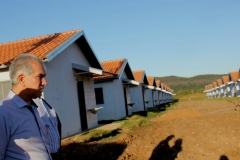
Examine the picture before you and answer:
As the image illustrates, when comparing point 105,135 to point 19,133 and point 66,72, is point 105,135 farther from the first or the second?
point 19,133

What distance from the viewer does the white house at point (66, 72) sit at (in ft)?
33.6

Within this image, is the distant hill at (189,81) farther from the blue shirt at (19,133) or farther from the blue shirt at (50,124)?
the blue shirt at (19,133)

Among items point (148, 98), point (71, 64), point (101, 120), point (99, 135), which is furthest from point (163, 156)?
point (148, 98)

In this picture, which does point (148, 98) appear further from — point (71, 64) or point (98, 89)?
point (71, 64)

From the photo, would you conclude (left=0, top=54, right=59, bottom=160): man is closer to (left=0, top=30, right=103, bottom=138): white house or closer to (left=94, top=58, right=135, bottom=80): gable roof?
(left=0, top=30, right=103, bottom=138): white house

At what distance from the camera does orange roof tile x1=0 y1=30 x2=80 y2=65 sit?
1000 cm

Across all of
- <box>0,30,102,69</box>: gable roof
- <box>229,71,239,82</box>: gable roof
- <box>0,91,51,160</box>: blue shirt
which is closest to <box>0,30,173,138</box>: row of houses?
<box>0,30,102,69</box>: gable roof

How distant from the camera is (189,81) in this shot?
15112cm

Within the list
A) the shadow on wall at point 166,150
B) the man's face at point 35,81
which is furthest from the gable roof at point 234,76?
the man's face at point 35,81

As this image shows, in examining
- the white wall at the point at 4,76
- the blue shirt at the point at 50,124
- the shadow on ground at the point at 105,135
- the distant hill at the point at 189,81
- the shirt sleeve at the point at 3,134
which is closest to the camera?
the shirt sleeve at the point at 3,134

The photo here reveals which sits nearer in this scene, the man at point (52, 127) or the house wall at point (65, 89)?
the man at point (52, 127)

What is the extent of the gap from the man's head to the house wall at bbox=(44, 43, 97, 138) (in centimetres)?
782

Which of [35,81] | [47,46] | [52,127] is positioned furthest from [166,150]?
[35,81]

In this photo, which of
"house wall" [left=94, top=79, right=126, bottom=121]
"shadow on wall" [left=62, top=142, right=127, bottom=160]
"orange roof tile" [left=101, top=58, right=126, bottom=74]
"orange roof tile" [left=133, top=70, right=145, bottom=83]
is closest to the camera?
"shadow on wall" [left=62, top=142, right=127, bottom=160]
